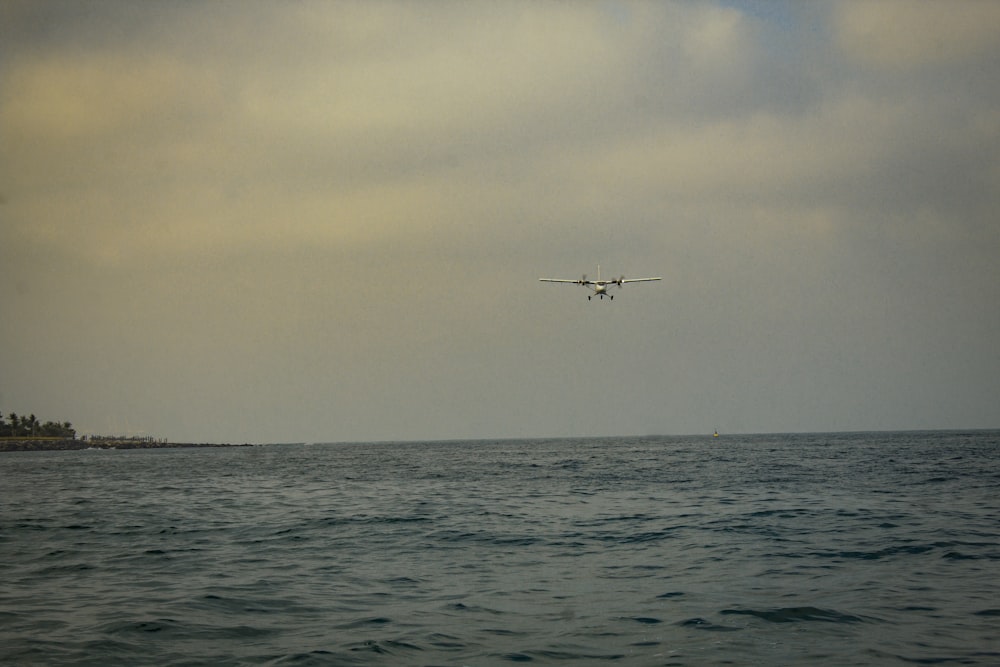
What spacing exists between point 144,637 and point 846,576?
16.0 metres

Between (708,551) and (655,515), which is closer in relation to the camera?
(708,551)

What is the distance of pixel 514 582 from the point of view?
20844mm

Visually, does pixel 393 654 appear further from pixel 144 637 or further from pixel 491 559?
pixel 491 559

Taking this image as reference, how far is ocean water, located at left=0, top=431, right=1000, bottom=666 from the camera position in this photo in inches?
583

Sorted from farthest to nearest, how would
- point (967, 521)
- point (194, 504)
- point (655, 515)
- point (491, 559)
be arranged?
point (194, 504) → point (655, 515) → point (967, 521) → point (491, 559)

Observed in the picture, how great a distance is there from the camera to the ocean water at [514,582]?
14.8 m

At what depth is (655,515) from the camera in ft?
115

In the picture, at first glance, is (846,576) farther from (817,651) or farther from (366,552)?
(366,552)

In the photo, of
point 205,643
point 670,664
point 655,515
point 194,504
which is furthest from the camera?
point 194,504

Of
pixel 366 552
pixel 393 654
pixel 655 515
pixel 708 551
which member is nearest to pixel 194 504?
pixel 366 552

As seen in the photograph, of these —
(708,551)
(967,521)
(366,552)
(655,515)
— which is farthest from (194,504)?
(967,521)

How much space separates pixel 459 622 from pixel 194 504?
31.6 metres

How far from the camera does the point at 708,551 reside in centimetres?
2517

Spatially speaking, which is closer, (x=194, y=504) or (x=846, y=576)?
(x=846, y=576)
